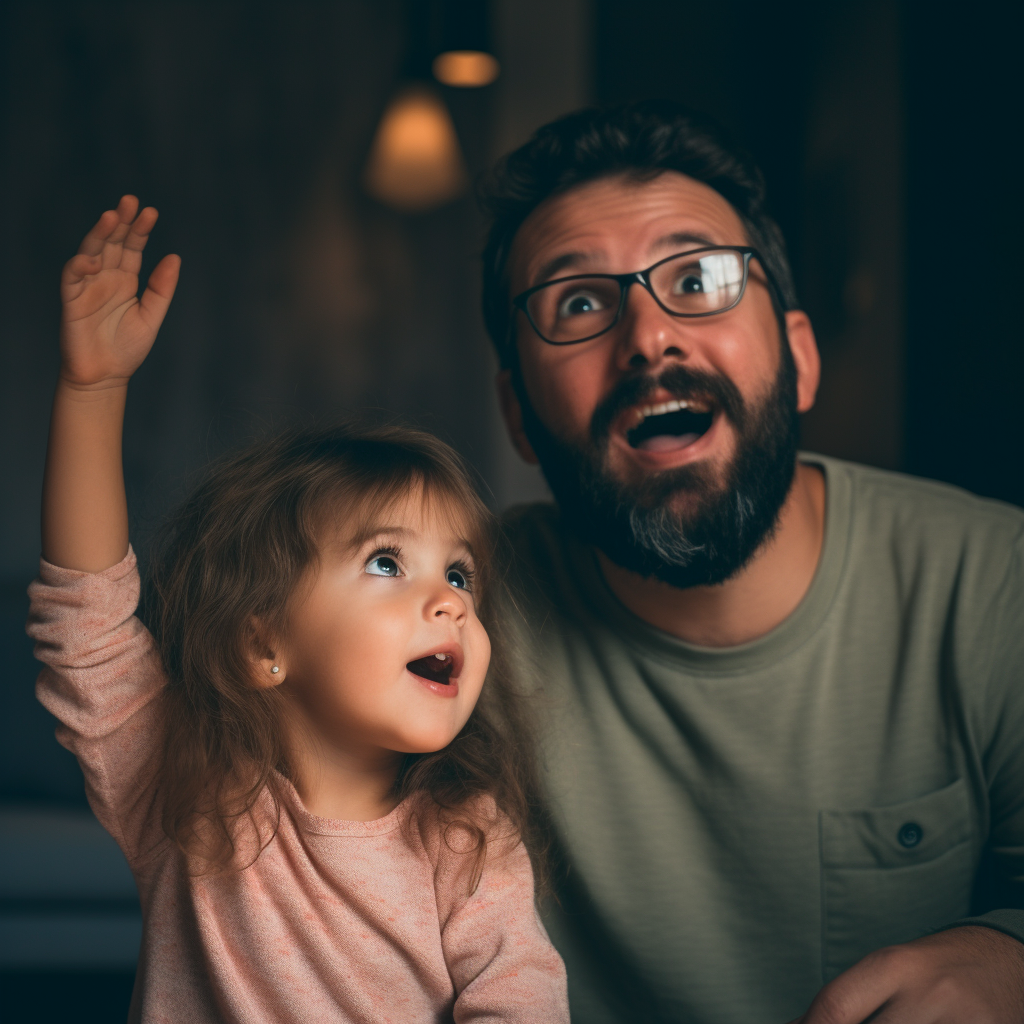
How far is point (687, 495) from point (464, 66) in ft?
6.50

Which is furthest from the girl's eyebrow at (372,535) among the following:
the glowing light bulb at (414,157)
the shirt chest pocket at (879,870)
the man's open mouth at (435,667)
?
the glowing light bulb at (414,157)

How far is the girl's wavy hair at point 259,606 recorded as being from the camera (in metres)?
0.87

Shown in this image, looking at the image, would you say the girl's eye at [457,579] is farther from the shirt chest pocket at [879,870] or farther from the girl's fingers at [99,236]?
the shirt chest pocket at [879,870]

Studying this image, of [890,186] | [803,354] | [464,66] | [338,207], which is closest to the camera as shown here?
[803,354]

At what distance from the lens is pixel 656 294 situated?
1197 mm

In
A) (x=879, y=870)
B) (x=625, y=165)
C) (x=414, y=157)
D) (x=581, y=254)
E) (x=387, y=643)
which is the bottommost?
(x=879, y=870)

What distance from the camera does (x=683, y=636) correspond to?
125cm

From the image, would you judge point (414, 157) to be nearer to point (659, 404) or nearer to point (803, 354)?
point (803, 354)

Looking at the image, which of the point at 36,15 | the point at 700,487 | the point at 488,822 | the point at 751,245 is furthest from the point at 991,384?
the point at 36,15

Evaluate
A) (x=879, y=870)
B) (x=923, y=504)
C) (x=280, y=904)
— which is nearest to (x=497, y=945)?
(x=280, y=904)

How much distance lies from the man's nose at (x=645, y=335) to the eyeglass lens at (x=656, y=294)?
2 cm

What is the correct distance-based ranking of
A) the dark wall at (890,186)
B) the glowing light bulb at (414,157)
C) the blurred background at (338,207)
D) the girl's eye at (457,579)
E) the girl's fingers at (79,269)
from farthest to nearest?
the glowing light bulb at (414,157) < the blurred background at (338,207) < the dark wall at (890,186) < the girl's eye at (457,579) < the girl's fingers at (79,269)

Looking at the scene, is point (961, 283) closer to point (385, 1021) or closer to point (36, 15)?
point (385, 1021)

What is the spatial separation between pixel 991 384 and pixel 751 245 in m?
0.69
